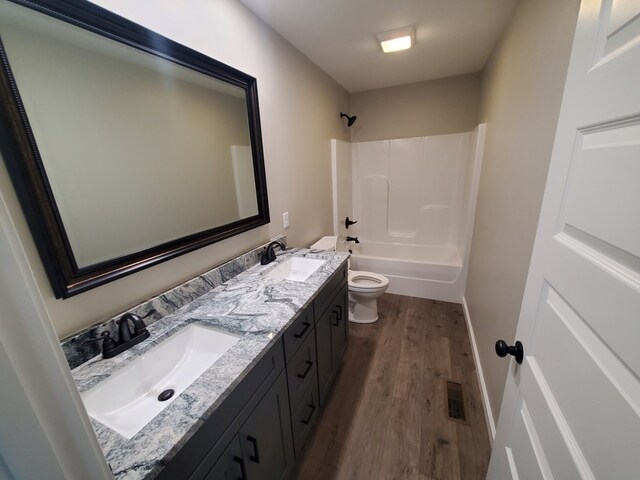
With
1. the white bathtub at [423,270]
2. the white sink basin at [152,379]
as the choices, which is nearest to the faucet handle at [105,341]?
the white sink basin at [152,379]

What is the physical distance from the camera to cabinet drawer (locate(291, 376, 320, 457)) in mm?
1257

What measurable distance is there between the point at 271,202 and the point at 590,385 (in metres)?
1.67

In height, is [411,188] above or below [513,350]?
above

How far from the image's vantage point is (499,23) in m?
1.75

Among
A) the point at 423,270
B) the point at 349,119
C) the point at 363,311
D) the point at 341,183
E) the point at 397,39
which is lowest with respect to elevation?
the point at 363,311

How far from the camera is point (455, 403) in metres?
1.66

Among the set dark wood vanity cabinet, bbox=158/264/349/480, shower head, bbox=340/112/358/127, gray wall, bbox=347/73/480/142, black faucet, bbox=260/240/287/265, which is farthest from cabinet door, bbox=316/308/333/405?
gray wall, bbox=347/73/480/142

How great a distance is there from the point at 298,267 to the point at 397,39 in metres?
1.80

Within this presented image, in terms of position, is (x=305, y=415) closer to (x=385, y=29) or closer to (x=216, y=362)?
(x=216, y=362)

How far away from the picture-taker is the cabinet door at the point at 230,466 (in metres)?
0.75

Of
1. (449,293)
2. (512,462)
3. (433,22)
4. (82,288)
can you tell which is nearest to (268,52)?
(433,22)

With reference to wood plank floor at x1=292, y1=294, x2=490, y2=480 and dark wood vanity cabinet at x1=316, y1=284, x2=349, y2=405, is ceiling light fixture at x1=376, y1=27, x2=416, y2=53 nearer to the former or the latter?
dark wood vanity cabinet at x1=316, y1=284, x2=349, y2=405

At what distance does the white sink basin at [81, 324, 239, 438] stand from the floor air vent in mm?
1460

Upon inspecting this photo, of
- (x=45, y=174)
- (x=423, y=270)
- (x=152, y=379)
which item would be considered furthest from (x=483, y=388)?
(x=45, y=174)
